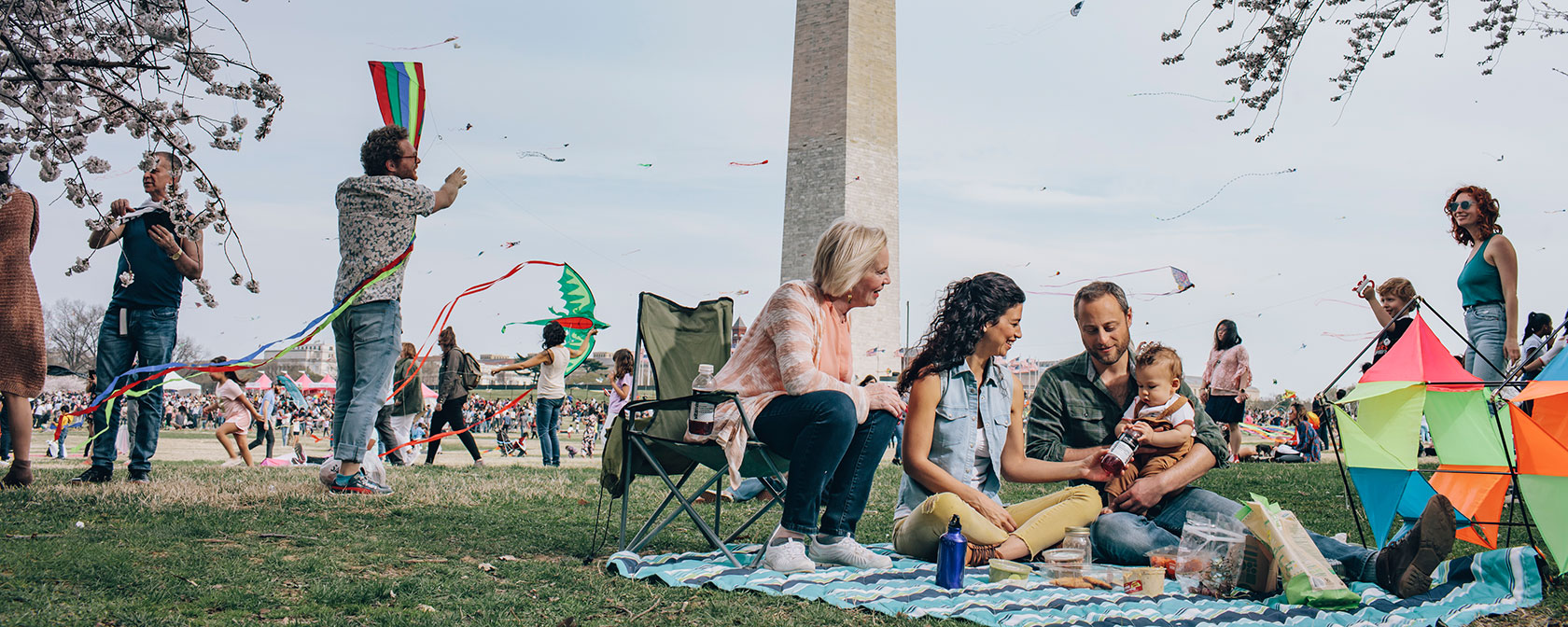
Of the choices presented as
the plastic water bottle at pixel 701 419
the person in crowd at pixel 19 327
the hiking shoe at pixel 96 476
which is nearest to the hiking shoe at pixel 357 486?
the hiking shoe at pixel 96 476

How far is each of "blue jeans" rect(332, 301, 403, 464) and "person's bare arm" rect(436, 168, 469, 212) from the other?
0.47m

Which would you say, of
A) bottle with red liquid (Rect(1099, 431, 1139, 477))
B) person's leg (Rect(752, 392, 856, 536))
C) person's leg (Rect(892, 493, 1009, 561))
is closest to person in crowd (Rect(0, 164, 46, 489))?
person's leg (Rect(752, 392, 856, 536))

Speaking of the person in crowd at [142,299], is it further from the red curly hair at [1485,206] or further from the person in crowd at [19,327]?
the red curly hair at [1485,206]

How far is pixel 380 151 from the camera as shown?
440 centimetres

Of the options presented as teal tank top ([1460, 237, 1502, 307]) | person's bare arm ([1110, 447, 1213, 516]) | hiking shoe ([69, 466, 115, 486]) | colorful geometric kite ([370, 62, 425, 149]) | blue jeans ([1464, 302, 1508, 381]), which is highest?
colorful geometric kite ([370, 62, 425, 149])

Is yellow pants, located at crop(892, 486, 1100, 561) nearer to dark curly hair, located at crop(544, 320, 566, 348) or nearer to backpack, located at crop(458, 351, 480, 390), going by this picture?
dark curly hair, located at crop(544, 320, 566, 348)

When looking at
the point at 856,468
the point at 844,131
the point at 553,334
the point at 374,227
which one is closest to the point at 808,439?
the point at 856,468

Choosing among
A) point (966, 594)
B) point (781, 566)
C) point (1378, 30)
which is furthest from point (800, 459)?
point (1378, 30)

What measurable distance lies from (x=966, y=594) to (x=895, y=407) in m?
0.58

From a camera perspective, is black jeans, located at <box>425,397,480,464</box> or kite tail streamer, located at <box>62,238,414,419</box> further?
black jeans, located at <box>425,397,480,464</box>

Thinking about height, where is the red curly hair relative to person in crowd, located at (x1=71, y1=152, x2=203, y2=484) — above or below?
above

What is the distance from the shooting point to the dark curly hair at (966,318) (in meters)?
3.24

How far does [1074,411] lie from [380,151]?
9.86 feet

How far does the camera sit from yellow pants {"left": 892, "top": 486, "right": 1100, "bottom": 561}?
3.04 meters
